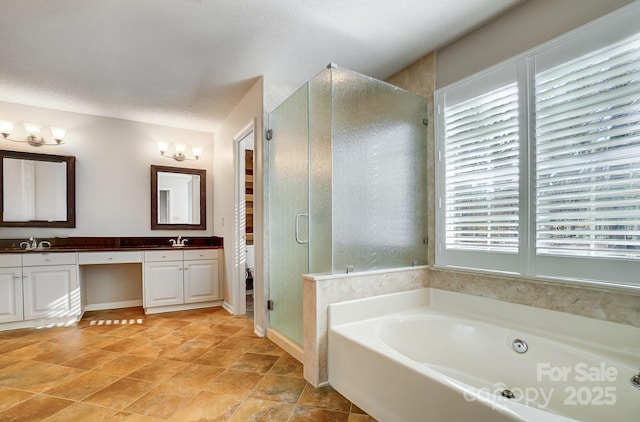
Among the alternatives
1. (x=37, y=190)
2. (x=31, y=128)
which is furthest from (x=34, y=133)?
(x=37, y=190)

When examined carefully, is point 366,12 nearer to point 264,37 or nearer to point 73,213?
point 264,37

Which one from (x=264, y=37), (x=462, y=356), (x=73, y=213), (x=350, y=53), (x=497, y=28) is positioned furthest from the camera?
(x=73, y=213)

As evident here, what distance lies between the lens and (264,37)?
2.36 metres

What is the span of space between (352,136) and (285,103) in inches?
34.3

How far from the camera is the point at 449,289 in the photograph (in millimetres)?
2422

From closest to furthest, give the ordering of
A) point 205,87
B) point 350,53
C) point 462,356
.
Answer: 1. point 462,356
2. point 350,53
3. point 205,87

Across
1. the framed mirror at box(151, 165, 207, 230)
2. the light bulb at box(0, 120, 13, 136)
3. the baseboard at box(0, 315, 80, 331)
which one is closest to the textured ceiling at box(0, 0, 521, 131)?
the light bulb at box(0, 120, 13, 136)

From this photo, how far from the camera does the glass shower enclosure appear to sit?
2.19 metres

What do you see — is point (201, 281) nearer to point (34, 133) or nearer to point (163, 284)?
point (163, 284)

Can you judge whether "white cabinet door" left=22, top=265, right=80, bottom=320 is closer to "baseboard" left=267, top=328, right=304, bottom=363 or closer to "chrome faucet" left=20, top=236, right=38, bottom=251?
"chrome faucet" left=20, top=236, right=38, bottom=251

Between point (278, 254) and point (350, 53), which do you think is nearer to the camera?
point (350, 53)

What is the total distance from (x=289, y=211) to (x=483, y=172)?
1.57 metres

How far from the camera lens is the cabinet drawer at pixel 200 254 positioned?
400cm

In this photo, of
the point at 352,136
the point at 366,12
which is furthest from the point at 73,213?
the point at 366,12
